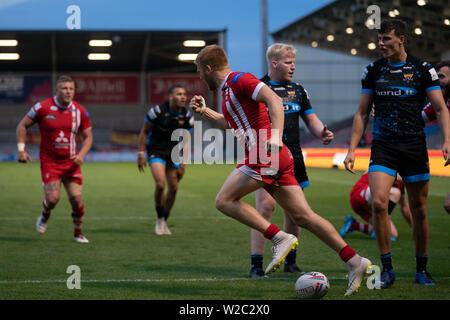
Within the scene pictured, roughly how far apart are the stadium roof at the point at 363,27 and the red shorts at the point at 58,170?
32.2m

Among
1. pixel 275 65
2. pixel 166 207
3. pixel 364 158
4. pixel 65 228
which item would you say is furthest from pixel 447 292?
pixel 364 158

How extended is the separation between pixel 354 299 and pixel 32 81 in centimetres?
5128

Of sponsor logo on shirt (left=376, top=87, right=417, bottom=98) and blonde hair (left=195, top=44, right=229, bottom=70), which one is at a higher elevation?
blonde hair (left=195, top=44, right=229, bottom=70)

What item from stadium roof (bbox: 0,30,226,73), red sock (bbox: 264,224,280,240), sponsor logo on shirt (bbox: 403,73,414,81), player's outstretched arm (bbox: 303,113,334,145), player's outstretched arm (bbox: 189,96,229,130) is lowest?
red sock (bbox: 264,224,280,240)

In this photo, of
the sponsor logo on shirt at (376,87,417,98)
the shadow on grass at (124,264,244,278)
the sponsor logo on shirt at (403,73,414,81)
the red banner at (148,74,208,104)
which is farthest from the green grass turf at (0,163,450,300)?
the red banner at (148,74,208,104)

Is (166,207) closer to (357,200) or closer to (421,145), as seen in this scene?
(357,200)

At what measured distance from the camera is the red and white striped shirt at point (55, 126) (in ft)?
28.9

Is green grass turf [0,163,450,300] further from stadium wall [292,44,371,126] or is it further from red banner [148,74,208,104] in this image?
stadium wall [292,44,371,126]

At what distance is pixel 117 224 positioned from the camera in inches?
433

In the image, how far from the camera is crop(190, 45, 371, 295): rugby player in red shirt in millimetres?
5133

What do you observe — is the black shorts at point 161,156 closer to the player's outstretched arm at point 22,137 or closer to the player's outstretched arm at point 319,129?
the player's outstretched arm at point 22,137

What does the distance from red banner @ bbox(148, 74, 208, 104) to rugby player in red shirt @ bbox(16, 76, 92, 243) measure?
4478 cm

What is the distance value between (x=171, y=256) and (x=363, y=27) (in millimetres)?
40134
